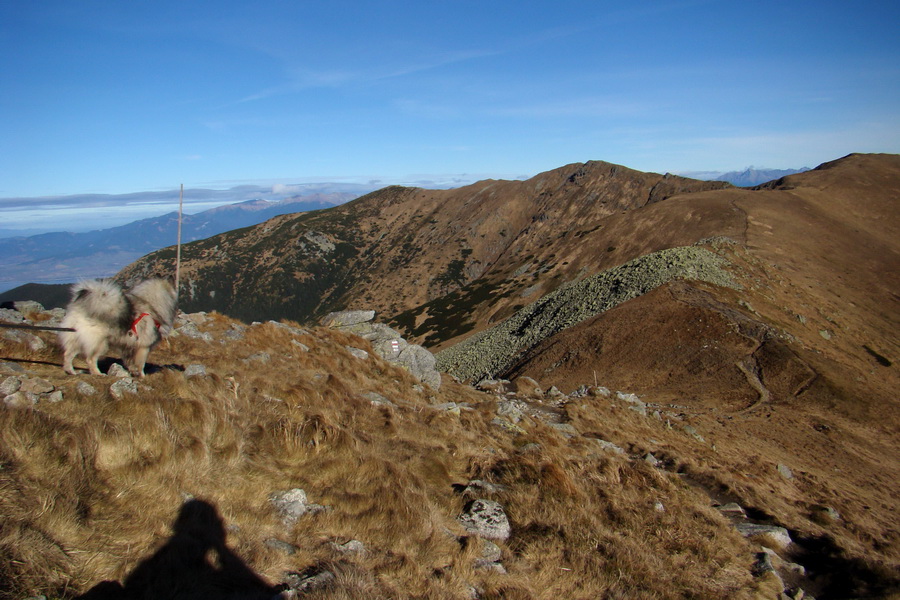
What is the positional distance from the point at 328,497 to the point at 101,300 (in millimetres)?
4920

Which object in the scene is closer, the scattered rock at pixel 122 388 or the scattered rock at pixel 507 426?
the scattered rock at pixel 122 388

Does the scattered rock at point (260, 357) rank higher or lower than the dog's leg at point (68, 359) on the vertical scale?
lower

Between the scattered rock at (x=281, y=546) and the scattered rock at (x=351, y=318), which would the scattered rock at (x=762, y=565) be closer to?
the scattered rock at (x=281, y=546)

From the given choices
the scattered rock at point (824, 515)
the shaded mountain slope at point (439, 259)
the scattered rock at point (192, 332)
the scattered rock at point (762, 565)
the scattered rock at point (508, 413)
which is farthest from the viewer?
the shaded mountain slope at point (439, 259)

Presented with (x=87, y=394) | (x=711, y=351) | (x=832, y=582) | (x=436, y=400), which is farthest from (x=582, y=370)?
(x=87, y=394)

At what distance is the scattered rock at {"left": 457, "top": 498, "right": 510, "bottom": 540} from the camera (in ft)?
19.9

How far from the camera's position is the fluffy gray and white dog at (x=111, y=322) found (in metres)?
7.18

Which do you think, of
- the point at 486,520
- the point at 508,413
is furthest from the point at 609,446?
the point at 486,520

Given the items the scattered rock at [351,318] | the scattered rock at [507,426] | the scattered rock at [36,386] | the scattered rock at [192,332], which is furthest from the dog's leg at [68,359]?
the scattered rock at [351,318]

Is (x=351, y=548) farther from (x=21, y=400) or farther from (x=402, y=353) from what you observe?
(x=402, y=353)

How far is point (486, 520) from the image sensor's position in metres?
6.25

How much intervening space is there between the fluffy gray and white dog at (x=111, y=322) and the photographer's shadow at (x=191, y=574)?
4262mm

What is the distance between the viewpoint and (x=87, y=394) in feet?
20.3

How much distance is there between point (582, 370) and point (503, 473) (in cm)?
2601
